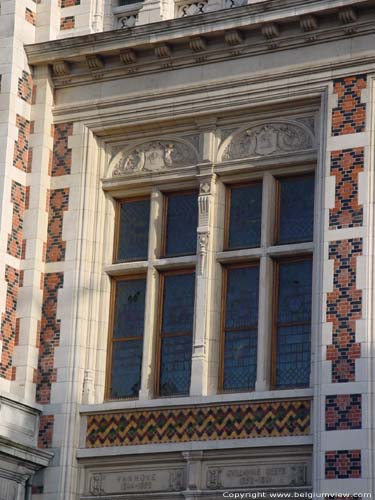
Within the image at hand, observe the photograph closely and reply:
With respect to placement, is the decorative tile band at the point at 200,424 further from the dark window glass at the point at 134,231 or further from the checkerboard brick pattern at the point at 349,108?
the checkerboard brick pattern at the point at 349,108

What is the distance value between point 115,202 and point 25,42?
2.76 m

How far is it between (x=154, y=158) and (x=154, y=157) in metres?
0.01

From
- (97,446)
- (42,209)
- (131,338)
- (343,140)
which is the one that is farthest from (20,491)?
(343,140)

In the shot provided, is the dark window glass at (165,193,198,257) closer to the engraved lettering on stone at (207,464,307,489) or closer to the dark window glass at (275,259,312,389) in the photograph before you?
the dark window glass at (275,259,312,389)

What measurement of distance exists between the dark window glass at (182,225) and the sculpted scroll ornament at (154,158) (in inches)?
19.1

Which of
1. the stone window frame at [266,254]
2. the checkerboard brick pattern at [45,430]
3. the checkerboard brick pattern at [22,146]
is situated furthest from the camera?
the checkerboard brick pattern at [22,146]

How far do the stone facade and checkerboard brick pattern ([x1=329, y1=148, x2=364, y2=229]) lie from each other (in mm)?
20

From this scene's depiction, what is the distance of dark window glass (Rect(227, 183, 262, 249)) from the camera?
23.0 meters

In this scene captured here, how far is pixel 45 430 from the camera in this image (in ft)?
75.4

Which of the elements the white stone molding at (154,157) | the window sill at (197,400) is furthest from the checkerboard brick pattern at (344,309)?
the white stone molding at (154,157)

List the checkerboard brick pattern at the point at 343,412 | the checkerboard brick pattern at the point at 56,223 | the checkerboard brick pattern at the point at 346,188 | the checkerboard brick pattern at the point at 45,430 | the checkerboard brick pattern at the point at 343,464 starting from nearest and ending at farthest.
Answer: the checkerboard brick pattern at the point at 343,464, the checkerboard brick pattern at the point at 343,412, the checkerboard brick pattern at the point at 346,188, the checkerboard brick pattern at the point at 45,430, the checkerboard brick pattern at the point at 56,223

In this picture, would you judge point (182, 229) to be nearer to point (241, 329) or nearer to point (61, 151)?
point (241, 329)

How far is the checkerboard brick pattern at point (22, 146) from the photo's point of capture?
24109mm

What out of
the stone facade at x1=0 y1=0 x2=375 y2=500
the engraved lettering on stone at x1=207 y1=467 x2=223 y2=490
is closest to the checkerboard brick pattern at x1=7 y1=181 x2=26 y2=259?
the stone facade at x1=0 y1=0 x2=375 y2=500
